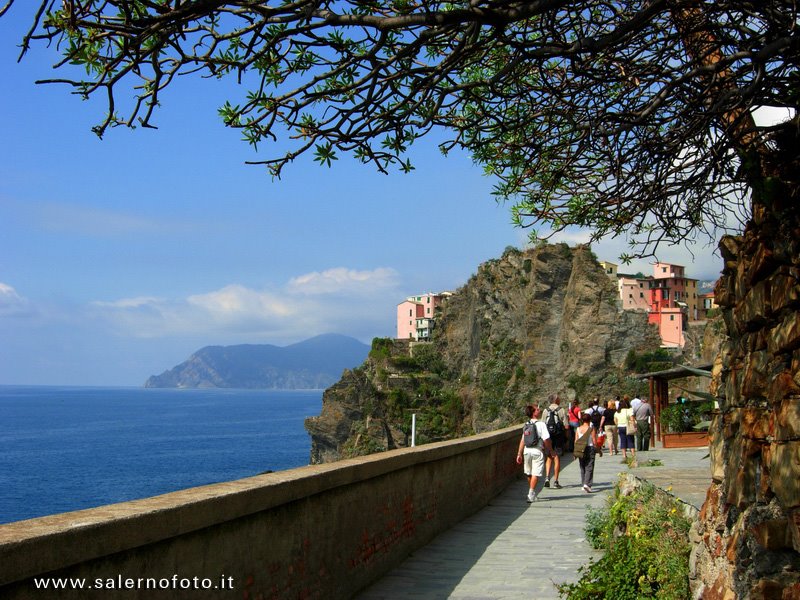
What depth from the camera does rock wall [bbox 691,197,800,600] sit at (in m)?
4.73

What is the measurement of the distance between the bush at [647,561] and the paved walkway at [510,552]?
0.84 ft

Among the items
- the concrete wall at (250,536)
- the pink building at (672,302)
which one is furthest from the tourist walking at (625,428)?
the pink building at (672,302)

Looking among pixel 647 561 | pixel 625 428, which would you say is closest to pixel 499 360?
pixel 625 428

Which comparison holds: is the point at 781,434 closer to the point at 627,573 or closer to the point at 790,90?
the point at 790,90

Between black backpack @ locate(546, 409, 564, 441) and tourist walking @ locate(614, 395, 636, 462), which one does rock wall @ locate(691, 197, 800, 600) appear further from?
tourist walking @ locate(614, 395, 636, 462)

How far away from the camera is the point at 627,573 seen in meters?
7.28

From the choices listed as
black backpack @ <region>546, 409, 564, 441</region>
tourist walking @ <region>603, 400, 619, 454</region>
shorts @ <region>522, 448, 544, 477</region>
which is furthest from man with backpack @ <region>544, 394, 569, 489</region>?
tourist walking @ <region>603, 400, 619, 454</region>

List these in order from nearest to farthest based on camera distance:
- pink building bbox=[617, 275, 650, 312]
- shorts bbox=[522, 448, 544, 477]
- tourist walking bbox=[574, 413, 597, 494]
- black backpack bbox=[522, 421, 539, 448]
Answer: shorts bbox=[522, 448, 544, 477] < black backpack bbox=[522, 421, 539, 448] < tourist walking bbox=[574, 413, 597, 494] < pink building bbox=[617, 275, 650, 312]

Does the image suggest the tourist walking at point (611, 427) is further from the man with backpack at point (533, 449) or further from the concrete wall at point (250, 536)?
the concrete wall at point (250, 536)

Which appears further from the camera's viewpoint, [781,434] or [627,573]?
[627,573]

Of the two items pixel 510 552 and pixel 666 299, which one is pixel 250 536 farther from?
pixel 666 299

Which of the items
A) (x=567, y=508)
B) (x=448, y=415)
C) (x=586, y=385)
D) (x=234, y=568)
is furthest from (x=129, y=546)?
(x=448, y=415)

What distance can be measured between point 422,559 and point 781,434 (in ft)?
17.2

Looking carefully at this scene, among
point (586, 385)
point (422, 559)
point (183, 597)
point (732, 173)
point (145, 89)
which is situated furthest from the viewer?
point (586, 385)
